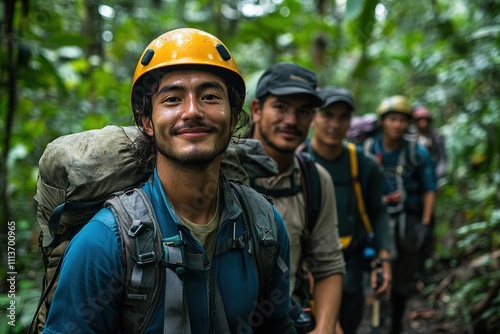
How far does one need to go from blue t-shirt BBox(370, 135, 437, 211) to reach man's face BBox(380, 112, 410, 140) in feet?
0.49

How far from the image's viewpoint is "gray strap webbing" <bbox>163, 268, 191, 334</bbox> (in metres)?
1.43

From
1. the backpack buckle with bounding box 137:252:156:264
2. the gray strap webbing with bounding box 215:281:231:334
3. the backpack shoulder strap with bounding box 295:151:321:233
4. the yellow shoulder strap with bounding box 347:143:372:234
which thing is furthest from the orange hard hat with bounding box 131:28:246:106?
the yellow shoulder strap with bounding box 347:143:372:234

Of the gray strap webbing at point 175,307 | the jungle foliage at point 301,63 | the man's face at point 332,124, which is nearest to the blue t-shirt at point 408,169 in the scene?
the jungle foliage at point 301,63

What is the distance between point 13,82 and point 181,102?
2.75 m

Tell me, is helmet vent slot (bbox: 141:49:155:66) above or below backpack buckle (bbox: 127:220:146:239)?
above

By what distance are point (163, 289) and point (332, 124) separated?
8.42 ft

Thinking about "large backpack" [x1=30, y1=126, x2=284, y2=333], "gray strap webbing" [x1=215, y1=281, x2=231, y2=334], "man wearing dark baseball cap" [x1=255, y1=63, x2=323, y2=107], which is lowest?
"gray strap webbing" [x1=215, y1=281, x2=231, y2=334]

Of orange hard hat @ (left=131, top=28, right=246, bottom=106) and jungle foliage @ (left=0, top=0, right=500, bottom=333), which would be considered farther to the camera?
jungle foliage @ (left=0, top=0, right=500, bottom=333)

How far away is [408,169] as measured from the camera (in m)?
5.47

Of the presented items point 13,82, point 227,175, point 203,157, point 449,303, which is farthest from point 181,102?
point 449,303

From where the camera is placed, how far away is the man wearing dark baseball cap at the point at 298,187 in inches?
106

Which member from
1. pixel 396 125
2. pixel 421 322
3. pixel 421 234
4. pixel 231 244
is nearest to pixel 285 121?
pixel 231 244

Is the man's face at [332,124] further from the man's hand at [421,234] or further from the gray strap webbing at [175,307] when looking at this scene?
the gray strap webbing at [175,307]

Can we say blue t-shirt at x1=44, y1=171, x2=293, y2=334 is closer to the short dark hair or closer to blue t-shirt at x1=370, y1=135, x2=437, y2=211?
the short dark hair
